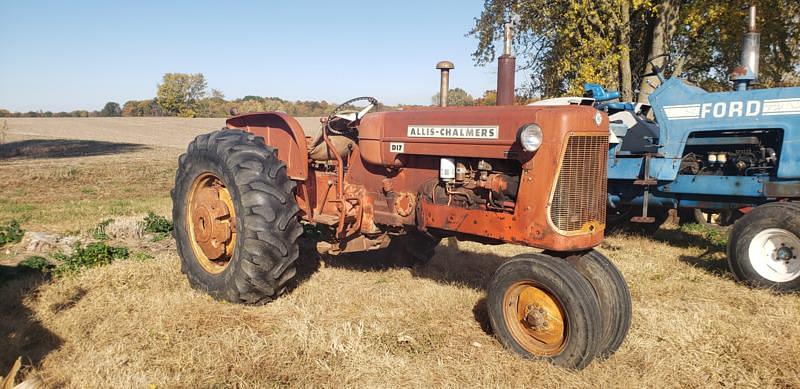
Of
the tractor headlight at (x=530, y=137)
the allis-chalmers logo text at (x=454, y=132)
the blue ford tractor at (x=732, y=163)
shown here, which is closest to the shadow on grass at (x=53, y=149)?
the allis-chalmers logo text at (x=454, y=132)

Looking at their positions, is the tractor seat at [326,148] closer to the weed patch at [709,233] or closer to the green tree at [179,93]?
the weed patch at [709,233]

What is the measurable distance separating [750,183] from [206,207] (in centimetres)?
525

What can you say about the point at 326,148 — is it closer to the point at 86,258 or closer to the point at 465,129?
the point at 465,129

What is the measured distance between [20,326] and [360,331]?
7.34 ft

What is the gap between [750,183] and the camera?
19.1 feet

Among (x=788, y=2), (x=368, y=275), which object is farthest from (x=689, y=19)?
(x=368, y=275)

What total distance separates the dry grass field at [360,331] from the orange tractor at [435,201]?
9.9 inches

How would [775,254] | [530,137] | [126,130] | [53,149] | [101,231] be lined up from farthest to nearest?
1. [126,130]
2. [53,149]
3. [101,231]
4. [775,254]
5. [530,137]

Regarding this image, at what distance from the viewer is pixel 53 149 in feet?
63.3

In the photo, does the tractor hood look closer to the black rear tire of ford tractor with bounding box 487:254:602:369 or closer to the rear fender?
the rear fender

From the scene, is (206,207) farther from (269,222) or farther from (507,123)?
(507,123)

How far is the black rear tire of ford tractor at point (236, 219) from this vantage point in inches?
161

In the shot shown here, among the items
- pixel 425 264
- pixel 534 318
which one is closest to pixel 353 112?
pixel 425 264

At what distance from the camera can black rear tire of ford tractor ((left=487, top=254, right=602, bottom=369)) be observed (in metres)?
3.17
